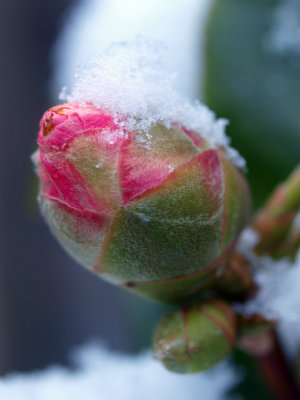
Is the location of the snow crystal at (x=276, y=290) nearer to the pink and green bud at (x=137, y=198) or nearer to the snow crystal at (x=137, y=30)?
the pink and green bud at (x=137, y=198)

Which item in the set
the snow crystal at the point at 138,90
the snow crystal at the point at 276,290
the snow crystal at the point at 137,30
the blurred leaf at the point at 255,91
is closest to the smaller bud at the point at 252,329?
the snow crystal at the point at 276,290

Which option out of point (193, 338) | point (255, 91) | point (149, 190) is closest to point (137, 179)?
point (149, 190)

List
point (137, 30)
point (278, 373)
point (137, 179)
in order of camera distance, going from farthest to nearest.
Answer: point (137, 30) → point (278, 373) → point (137, 179)

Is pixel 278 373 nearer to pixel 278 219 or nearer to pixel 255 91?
pixel 278 219

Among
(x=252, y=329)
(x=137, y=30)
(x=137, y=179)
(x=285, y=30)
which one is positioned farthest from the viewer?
(x=137, y=30)

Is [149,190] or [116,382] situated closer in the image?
[149,190]

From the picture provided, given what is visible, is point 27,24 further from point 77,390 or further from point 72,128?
point 72,128
